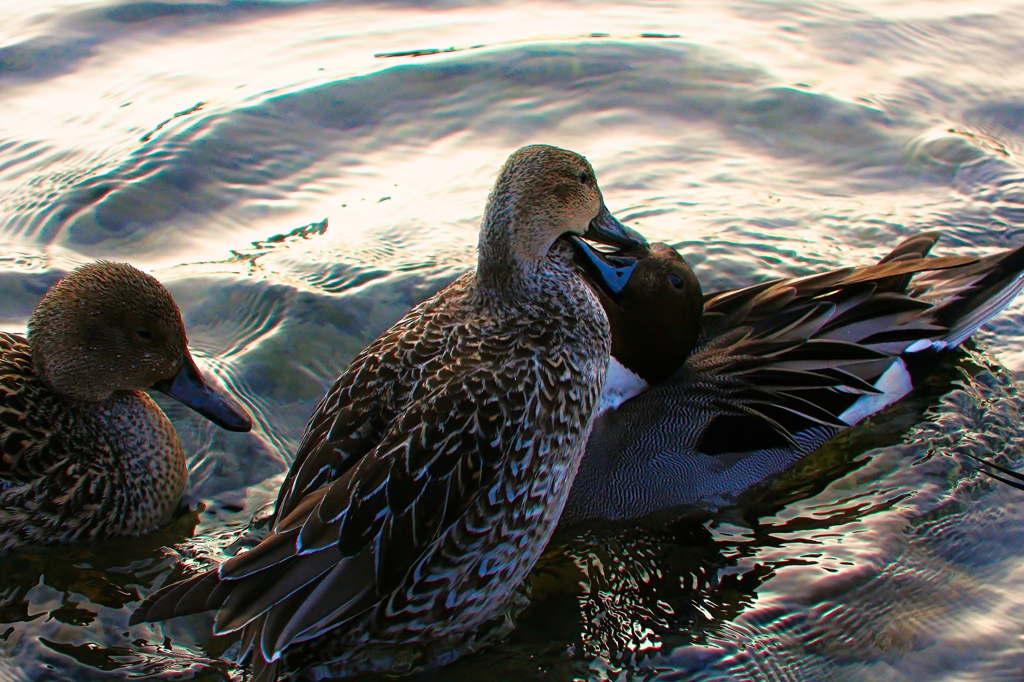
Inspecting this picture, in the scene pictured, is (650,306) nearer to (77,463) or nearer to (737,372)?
(737,372)

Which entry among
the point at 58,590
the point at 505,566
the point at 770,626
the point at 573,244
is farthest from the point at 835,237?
the point at 58,590

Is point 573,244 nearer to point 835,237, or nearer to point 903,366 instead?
point 903,366

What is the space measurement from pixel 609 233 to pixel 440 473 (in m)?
1.42

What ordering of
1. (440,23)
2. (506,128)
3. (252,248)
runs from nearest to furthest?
1. (252,248)
2. (506,128)
3. (440,23)

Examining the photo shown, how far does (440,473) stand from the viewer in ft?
11.5

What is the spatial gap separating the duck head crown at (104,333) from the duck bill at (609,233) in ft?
5.34

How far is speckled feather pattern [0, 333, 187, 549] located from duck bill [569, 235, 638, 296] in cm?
186

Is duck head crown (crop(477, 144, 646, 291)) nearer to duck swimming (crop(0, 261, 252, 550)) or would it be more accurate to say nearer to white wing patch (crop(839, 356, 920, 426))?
duck swimming (crop(0, 261, 252, 550))

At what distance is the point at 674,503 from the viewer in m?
4.43

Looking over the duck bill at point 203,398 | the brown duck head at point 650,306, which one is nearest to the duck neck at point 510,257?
the brown duck head at point 650,306

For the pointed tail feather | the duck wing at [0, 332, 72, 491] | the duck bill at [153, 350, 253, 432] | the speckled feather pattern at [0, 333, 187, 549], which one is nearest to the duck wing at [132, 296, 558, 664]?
the pointed tail feather

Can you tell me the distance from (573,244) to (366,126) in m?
2.93

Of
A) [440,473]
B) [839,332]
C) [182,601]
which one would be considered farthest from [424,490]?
[839,332]

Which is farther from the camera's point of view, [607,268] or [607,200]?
[607,200]
